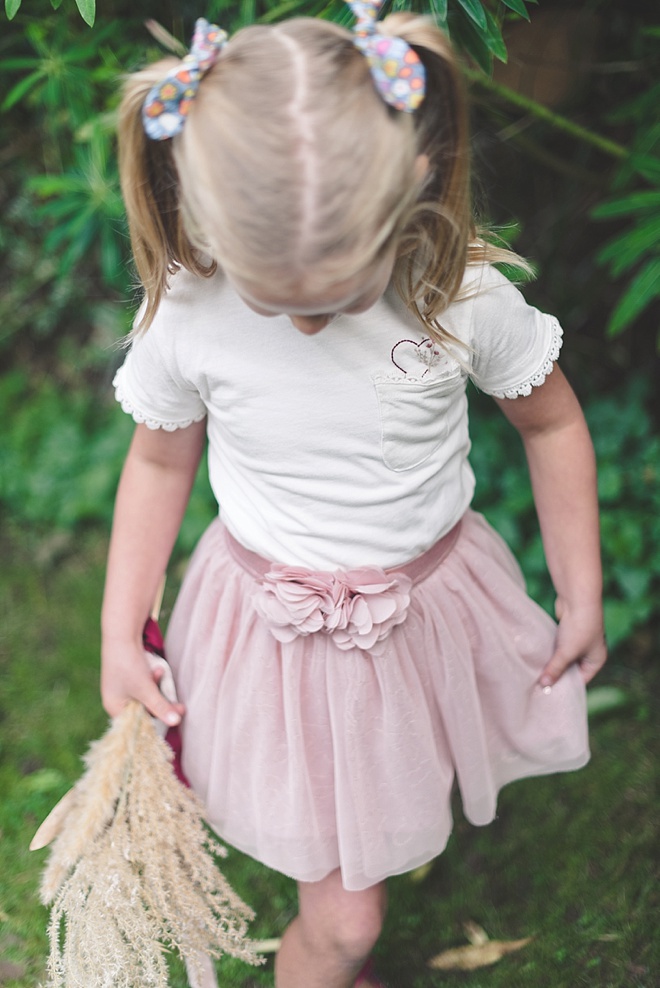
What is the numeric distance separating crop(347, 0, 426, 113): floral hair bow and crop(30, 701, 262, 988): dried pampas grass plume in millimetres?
1034

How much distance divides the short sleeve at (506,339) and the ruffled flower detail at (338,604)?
0.35 meters

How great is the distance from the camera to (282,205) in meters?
1.02

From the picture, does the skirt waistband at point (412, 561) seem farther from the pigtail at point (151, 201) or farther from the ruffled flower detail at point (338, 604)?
the pigtail at point (151, 201)

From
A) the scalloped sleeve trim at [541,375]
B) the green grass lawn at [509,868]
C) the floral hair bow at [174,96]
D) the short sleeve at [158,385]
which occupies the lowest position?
the green grass lawn at [509,868]

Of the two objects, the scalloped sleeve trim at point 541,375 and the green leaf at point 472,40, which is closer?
the scalloped sleeve trim at point 541,375

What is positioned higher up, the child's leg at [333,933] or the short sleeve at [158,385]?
the short sleeve at [158,385]

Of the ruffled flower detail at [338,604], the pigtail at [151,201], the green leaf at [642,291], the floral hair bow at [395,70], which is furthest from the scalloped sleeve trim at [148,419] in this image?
the green leaf at [642,291]

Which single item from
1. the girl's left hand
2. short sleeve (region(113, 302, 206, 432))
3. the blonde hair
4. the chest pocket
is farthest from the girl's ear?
the girl's left hand

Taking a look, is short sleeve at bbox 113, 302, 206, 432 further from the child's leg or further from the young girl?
the child's leg

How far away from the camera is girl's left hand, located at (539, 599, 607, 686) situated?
5.22ft

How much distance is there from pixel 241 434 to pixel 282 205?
17.6 inches

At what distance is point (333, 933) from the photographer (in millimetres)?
1503

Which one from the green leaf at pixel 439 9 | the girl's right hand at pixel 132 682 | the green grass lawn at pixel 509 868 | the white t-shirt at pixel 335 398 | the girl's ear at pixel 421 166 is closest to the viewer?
the girl's ear at pixel 421 166

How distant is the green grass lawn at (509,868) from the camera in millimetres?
1844
